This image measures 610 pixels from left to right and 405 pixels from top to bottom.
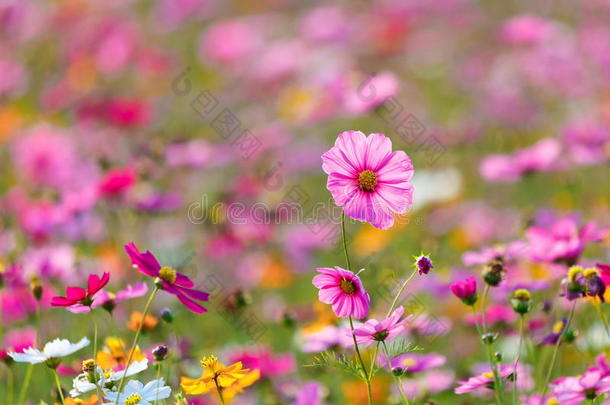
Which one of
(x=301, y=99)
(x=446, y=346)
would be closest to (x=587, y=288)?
(x=446, y=346)

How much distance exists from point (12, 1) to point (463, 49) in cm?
250

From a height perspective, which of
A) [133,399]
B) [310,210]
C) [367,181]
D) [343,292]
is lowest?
[133,399]

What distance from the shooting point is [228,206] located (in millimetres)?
2738

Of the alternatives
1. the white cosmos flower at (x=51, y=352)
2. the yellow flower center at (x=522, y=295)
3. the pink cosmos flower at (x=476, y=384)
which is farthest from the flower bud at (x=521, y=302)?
the white cosmos flower at (x=51, y=352)

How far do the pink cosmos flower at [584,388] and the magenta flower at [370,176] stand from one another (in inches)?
13.1

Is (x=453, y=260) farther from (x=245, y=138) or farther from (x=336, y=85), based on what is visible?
(x=245, y=138)

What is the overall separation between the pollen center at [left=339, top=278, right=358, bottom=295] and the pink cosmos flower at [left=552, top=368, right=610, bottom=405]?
1.04 ft

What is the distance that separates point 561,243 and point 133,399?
849 mm

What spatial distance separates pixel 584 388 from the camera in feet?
3.89

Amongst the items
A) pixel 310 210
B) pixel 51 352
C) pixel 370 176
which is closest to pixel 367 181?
pixel 370 176

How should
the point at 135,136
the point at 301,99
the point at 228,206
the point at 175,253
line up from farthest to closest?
the point at 301,99
the point at 135,136
the point at 175,253
the point at 228,206

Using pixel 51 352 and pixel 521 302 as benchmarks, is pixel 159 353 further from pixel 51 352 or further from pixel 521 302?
pixel 521 302

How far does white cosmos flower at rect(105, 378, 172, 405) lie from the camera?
44.7 inches

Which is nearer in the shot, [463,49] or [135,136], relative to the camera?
[135,136]
